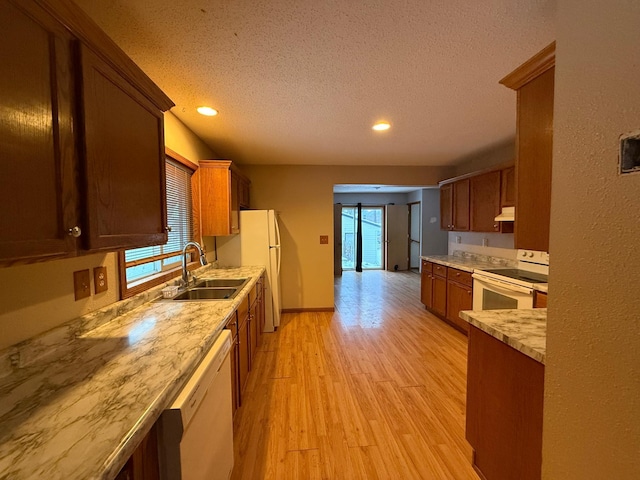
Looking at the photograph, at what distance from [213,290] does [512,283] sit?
8.91ft

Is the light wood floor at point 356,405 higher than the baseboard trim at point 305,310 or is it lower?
lower

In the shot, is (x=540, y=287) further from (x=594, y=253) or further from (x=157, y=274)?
(x=157, y=274)

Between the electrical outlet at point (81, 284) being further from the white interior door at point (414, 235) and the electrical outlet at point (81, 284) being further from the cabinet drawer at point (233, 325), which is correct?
the white interior door at point (414, 235)

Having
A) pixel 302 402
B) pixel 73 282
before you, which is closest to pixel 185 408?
pixel 73 282

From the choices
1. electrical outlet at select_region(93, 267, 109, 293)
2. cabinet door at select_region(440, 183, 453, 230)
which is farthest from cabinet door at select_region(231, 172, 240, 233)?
cabinet door at select_region(440, 183, 453, 230)

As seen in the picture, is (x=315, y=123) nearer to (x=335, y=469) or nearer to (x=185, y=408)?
(x=185, y=408)

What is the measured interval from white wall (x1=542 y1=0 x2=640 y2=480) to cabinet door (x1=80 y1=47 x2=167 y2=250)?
58.6 inches

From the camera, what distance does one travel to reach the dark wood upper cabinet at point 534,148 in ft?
3.80

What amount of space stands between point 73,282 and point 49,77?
0.92 m

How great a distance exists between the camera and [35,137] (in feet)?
2.45

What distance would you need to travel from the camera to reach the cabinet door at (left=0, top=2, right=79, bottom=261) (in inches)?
26.8

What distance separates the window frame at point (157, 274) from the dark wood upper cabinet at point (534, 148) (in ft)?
6.69

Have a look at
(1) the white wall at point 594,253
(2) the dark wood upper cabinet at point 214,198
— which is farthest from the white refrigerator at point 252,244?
(1) the white wall at point 594,253

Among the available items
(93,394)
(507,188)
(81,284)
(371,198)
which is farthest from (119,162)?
(371,198)
